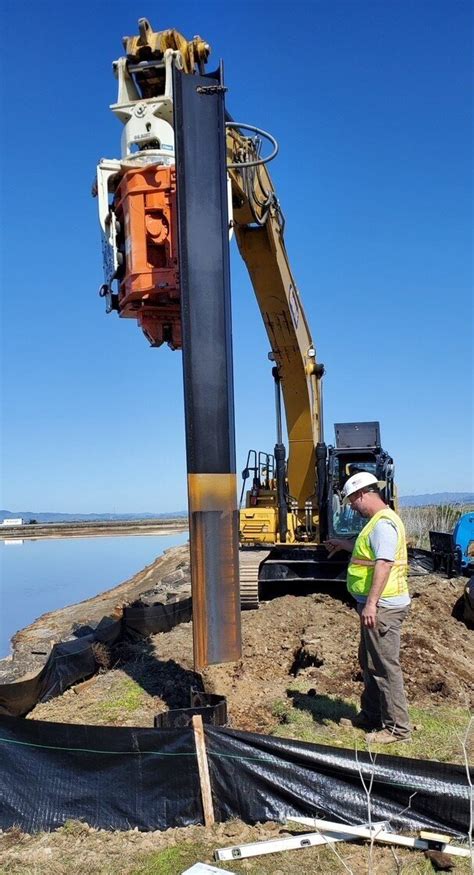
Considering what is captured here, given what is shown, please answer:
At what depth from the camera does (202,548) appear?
18.0 ft

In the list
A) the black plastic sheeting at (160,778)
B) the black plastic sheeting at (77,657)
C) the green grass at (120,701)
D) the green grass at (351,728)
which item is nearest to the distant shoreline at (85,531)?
the black plastic sheeting at (77,657)

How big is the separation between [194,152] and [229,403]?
1.95 metres

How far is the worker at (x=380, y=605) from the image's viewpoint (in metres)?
4.84

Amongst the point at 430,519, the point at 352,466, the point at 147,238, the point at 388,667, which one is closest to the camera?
the point at 388,667

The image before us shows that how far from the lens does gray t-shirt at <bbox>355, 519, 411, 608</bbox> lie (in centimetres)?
485

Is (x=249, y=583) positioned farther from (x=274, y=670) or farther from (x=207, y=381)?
(x=207, y=381)

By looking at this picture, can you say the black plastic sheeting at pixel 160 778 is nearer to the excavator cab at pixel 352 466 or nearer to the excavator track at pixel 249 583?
the excavator track at pixel 249 583

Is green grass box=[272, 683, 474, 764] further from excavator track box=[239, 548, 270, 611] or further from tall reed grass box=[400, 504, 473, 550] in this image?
tall reed grass box=[400, 504, 473, 550]

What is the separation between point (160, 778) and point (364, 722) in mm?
1838

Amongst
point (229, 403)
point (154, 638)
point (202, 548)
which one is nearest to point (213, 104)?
point (229, 403)

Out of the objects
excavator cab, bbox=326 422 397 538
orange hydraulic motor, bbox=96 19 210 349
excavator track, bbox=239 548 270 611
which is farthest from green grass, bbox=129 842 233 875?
excavator cab, bbox=326 422 397 538

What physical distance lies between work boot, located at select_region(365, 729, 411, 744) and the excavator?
323cm

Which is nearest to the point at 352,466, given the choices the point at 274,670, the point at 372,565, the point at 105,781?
the point at 274,670

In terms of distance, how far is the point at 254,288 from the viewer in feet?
31.1
